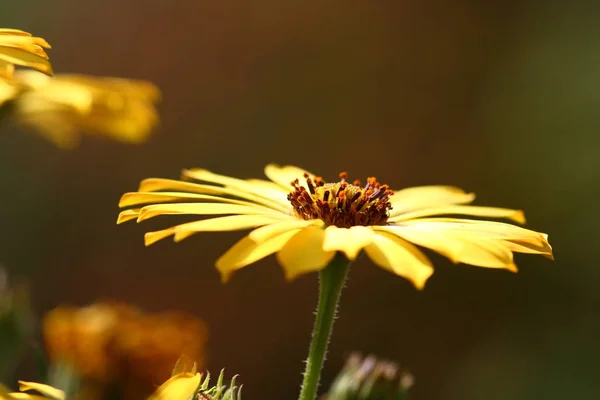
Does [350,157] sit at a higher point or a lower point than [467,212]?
higher

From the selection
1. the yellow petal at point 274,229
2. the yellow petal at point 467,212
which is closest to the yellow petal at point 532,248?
the yellow petal at point 467,212

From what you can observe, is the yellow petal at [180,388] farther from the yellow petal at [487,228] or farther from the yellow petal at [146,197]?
the yellow petal at [487,228]

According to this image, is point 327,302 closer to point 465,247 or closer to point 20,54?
point 465,247

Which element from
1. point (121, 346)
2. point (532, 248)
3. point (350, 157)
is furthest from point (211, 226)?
point (350, 157)

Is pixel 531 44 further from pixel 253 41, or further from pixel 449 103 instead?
pixel 253 41

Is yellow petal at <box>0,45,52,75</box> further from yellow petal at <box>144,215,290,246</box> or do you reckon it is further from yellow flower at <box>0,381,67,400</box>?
yellow flower at <box>0,381,67,400</box>

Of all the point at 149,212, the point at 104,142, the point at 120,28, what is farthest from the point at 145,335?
the point at 120,28

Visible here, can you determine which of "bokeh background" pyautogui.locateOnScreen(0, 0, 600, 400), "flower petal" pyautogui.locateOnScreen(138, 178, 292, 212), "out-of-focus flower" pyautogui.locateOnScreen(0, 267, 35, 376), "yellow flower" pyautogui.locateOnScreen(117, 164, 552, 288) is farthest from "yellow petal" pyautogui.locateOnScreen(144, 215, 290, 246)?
"bokeh background" pyautogui.locateOnScreen(0, 0, 600, 400)
